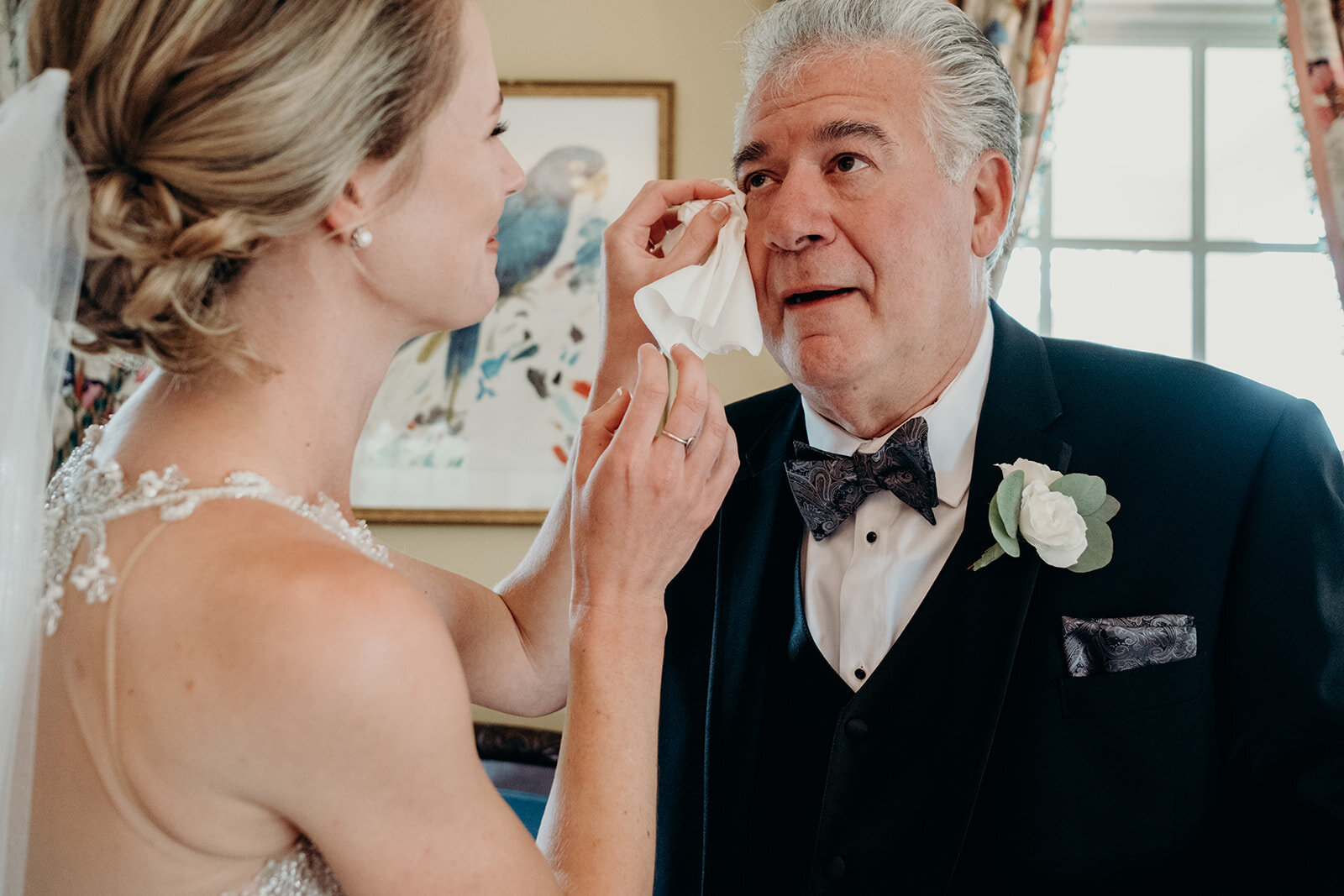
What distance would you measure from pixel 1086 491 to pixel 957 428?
295 mm

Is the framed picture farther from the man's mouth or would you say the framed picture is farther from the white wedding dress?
the white wedding dress

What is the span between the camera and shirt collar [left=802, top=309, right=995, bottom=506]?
1559mm

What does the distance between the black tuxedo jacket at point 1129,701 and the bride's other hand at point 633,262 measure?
0.53 m

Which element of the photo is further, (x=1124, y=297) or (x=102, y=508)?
(x=1124, y=297)

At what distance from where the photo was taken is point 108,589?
2.92 ft

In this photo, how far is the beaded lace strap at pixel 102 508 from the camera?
907 millimetres

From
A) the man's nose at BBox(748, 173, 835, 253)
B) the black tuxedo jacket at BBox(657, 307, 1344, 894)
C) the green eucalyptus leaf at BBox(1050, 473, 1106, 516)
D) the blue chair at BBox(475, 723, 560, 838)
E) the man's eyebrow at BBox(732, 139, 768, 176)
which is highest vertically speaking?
the man's eyebrow at BBox(732, 139, 768, 176)

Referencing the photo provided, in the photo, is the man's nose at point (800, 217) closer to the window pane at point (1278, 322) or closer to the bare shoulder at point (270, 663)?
the bare shoulder at point (270, 663)

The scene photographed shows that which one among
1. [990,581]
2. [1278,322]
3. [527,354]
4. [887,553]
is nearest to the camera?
[990,581]

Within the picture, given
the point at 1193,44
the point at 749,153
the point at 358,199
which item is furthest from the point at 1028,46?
the point at 358,199

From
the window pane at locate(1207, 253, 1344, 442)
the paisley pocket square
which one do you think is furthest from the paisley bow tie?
the window pane at locate(1207, 253, 1344, 442)

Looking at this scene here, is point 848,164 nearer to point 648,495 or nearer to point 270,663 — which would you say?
point 648,495

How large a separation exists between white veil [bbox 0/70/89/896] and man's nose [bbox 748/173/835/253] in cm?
96

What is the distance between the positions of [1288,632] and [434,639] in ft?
3.50
